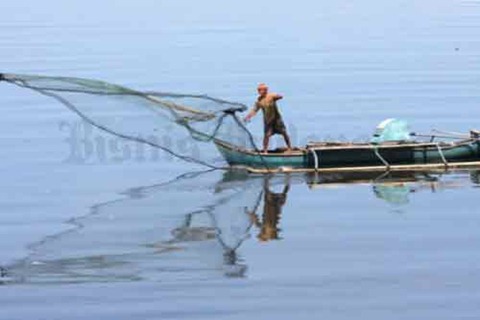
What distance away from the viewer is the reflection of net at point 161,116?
92.0 feet

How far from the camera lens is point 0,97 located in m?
47.0

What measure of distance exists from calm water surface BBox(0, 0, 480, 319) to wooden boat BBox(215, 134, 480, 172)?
32 centimetres

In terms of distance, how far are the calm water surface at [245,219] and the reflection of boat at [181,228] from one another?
0.05 meters

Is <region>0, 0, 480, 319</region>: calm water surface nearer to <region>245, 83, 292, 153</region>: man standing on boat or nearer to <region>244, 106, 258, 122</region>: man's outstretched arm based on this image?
<region>245, 83, 292, 153</region>: man standing on boat

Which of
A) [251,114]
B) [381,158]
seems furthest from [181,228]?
[381,158]

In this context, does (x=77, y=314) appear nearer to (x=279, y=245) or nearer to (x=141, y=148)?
(x=279, y=245)

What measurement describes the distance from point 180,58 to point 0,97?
542 inches

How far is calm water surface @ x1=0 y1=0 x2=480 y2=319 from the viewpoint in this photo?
68.5 feet

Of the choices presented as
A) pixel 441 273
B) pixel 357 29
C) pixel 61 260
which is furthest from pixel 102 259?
pixel 357 29

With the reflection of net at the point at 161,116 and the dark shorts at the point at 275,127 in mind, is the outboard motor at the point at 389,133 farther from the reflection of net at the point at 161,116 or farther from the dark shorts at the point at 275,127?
the reflection of net at the point at 161,116

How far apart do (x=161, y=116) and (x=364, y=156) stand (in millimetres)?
4566

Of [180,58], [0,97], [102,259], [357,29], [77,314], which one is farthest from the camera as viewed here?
[357,29]

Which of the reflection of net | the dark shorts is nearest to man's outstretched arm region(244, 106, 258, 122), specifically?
the reflection of net

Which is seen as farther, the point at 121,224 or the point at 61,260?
the point at 121,224
